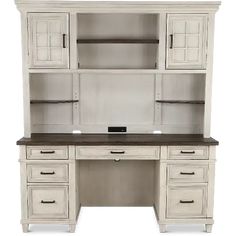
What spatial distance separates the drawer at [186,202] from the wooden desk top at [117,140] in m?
0.49

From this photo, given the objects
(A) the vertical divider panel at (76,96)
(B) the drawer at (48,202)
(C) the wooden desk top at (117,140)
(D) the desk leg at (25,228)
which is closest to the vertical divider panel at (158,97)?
(C) the wooden desk top at (117,140)

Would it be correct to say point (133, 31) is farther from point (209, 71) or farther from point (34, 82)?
point (34, 82)

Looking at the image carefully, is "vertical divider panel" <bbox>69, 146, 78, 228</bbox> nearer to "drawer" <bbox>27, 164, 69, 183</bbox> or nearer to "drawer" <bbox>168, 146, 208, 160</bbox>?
"drawer" <bbox>27, 164, 69, 183</bbox>

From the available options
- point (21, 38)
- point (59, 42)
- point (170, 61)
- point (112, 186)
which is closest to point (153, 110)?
point (170, 61)

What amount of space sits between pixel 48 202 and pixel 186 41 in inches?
88.5

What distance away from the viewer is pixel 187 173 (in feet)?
13.9

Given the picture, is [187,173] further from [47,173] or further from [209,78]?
[47,173]

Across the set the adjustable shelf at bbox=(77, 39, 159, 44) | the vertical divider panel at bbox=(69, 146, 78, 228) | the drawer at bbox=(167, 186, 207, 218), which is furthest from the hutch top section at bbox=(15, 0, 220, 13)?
the drawer at bbox=(167, 186, 207, 218)

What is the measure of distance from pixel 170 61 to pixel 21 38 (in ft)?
5.28

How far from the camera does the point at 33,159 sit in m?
4.21

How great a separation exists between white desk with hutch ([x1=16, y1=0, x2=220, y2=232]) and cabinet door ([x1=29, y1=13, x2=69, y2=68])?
0.4 inches

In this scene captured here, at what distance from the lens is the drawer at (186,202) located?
4262mm

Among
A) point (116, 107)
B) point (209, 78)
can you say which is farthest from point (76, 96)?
point (209, 78)

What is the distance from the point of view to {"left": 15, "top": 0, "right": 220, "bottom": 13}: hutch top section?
4.24m
